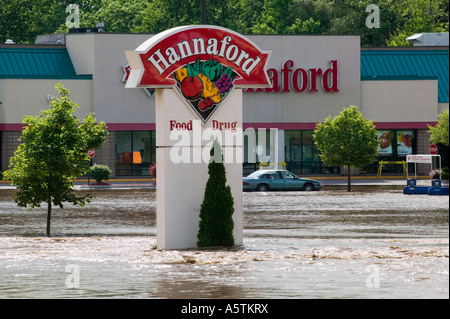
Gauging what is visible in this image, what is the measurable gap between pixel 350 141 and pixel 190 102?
30.5m

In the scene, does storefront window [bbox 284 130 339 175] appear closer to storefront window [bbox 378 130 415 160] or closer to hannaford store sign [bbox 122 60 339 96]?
hannaford store sign [bbox 122 60 339 96]

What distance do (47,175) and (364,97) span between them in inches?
1600

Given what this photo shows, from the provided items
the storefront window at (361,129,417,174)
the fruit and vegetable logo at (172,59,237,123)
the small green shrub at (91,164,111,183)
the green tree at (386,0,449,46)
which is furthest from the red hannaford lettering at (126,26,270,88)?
the green tree at (386,0,449,46)

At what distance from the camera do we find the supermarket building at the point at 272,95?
6006cm

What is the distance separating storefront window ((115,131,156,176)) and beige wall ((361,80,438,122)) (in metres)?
14.9

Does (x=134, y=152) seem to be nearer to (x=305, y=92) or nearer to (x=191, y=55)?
(x=305, y=92)

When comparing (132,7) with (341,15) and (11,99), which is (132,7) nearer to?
(341,15)

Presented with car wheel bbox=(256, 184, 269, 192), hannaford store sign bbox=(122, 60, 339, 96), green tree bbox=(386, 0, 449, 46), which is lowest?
car wheel bbox=(256, 184, 269, 192)

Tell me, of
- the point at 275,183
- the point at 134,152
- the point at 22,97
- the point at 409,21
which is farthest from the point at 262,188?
the point at 409,21

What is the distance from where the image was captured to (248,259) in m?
18.3

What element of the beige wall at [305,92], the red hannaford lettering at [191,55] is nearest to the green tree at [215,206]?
the red hannaford lettering at [191,55]

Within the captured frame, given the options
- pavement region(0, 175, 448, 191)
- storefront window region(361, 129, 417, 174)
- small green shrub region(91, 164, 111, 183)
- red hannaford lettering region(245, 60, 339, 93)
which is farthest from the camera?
storefront window region(361, 129, 417, 174)

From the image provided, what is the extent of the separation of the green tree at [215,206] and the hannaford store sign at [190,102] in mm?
286

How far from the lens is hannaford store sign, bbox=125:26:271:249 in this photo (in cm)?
2028
